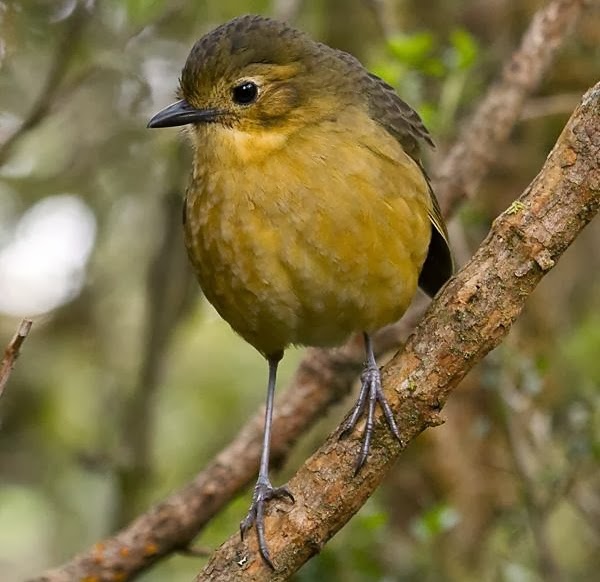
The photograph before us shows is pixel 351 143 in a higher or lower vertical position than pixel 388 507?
higher

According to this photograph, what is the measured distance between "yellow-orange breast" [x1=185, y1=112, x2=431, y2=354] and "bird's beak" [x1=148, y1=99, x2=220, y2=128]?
5 cm

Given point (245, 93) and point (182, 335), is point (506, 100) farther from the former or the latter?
point (182, 335)

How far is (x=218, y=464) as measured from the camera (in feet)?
13.5

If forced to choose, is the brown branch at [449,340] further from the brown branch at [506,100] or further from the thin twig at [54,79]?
the thin twig at [54,79]

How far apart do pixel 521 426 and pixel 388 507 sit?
0.93m

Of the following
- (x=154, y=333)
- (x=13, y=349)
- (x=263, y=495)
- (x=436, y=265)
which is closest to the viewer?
(x=13, y=349)

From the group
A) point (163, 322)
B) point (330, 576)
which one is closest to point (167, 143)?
point (163, 322)

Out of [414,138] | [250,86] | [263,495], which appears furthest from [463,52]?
[263,495]

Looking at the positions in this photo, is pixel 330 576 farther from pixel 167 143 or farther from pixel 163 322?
pixel 167 143

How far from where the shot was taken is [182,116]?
12.0ft

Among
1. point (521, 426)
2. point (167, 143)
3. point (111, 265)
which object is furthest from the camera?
point (111, 265)

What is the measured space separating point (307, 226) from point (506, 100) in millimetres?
1138

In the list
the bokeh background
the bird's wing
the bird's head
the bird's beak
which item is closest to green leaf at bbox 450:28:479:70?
the bokeh background

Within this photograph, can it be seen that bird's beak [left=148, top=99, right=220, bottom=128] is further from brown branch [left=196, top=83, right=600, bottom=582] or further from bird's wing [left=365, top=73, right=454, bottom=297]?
brown branch [left=196, top=83, right=600, bottom=582]
